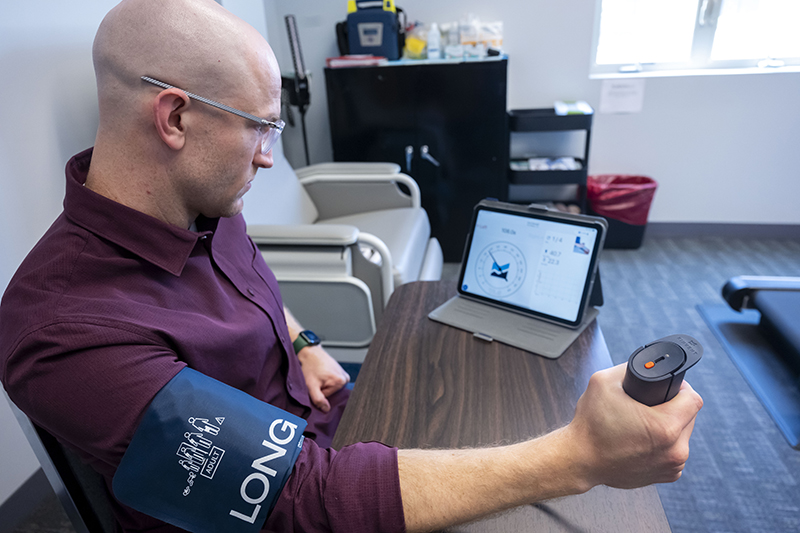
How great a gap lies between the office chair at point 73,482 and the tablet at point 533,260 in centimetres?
73

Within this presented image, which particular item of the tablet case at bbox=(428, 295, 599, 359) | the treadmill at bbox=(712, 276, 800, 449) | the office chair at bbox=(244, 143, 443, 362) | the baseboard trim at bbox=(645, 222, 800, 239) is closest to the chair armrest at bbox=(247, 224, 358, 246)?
the office chair at bbox=(244, 143, 443, 362)

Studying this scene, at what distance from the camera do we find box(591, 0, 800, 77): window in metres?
2.79

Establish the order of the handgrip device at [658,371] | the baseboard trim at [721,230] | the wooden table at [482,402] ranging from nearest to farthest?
the handgrip device at [658,371] < the wooden table at [482,402] < the baseboard trim at [721,230]

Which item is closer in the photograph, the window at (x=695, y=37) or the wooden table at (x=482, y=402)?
the wooden table at (x=482, y=402)

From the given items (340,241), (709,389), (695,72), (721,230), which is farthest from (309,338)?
(721,230)

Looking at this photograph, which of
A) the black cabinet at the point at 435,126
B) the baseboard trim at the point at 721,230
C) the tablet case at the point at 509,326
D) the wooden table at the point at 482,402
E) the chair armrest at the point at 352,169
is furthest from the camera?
the baseboard trim at the point at 721,230

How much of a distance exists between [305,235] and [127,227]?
0.84m

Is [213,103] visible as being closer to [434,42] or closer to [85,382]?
[85,382]

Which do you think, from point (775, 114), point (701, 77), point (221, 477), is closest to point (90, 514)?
point (221, 477)

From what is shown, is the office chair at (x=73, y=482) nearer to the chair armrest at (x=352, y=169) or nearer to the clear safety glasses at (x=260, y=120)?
the clear safety glasses at (x=260, y=120)

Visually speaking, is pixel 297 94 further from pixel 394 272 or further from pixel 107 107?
pixel 107 107

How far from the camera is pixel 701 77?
2855 millimetres

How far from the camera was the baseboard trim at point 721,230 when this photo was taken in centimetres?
307

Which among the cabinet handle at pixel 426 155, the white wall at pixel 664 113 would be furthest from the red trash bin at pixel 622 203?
the cabinet handle at pixel 426 155
